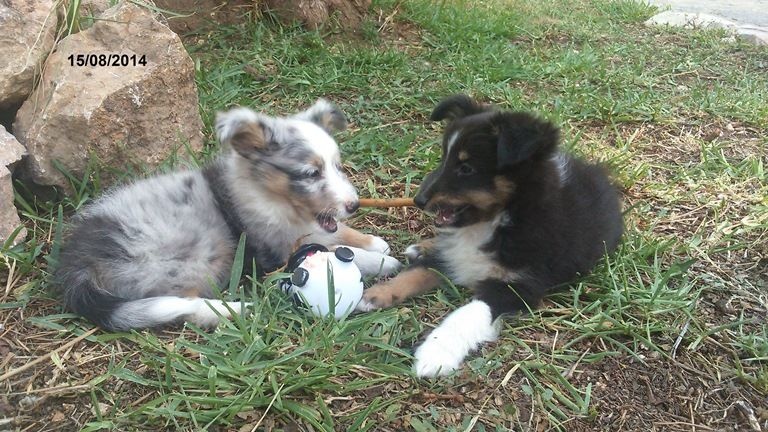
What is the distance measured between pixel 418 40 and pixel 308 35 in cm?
124

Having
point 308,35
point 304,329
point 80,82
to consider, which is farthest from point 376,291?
point 308,35

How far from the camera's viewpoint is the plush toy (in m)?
2.81

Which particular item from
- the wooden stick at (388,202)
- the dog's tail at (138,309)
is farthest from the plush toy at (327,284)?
the wooden stick at (388,202)

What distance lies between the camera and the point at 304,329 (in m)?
2.68

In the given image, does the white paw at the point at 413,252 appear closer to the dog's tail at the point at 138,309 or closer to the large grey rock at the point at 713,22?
the dog's tail at the point at 138,309

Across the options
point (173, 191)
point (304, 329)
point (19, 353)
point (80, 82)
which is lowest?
point (19, 353)

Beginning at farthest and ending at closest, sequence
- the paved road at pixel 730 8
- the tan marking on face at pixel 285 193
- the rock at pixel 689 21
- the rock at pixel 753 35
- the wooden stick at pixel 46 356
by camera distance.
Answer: the paved road at pixel 730 8 → the rock at pixel 689 21 → the rock at pixel 753 35 → the tan marking on face at pixel 285 193 → the wooden stick at pixel 46 356

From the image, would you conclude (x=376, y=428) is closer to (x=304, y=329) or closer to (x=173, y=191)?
(x=304, y=329)

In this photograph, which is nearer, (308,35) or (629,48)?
(308,35)

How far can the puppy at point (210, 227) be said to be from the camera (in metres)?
2.83

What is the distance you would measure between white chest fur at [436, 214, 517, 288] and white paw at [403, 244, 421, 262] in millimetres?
204

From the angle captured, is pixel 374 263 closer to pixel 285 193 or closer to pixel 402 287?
pixel 402 287

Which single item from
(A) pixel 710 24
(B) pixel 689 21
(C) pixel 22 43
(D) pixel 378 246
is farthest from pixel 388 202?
(A) pixel 710 24

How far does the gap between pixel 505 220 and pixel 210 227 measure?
1.56 m
